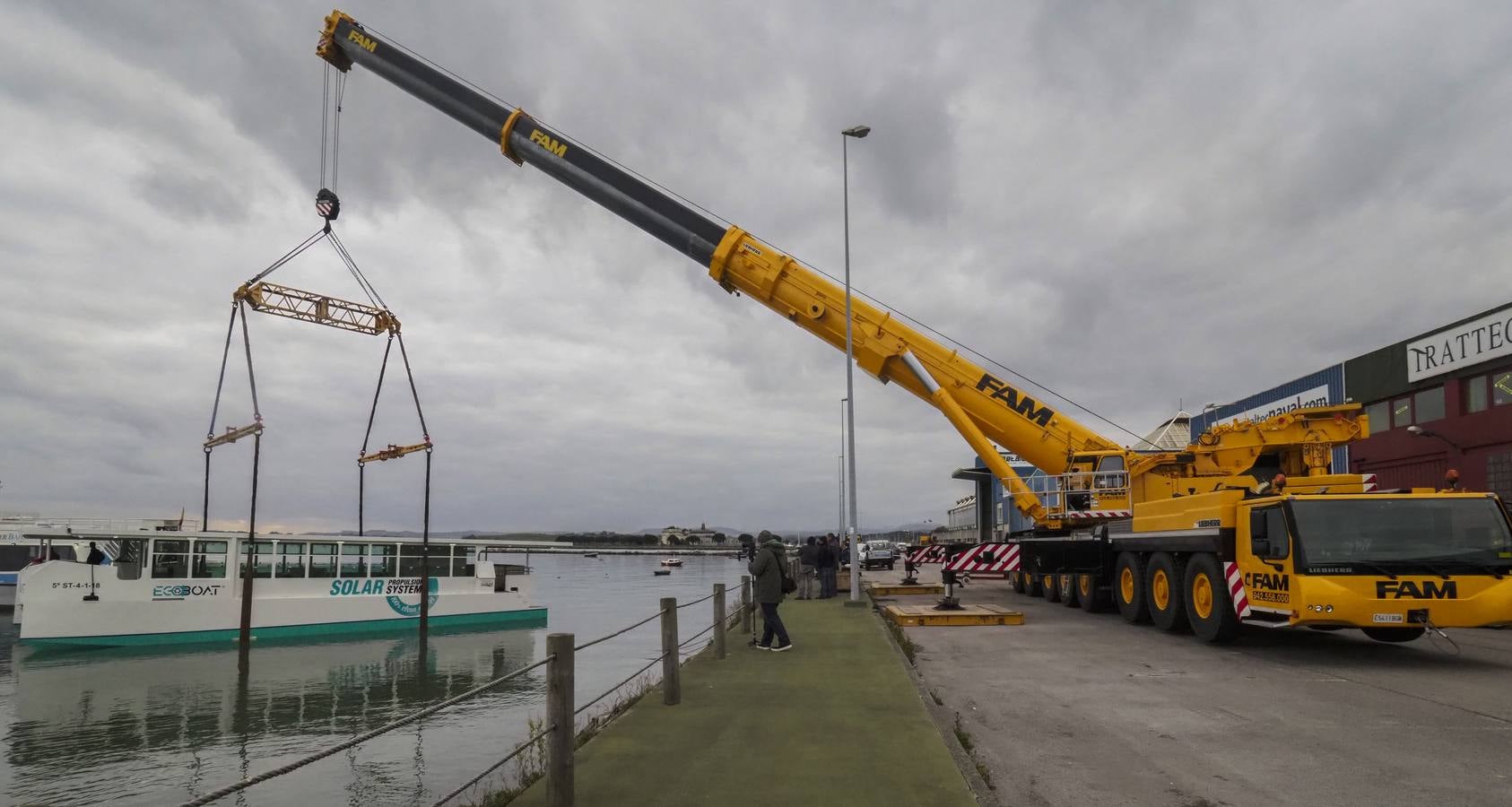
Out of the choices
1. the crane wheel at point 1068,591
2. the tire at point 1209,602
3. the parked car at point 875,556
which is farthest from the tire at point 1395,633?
the parked car at point 875,556

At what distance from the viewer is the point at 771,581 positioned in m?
11.1

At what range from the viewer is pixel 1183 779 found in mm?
5754

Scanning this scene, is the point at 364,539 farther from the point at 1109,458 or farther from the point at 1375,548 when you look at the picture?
the point at 1375,548

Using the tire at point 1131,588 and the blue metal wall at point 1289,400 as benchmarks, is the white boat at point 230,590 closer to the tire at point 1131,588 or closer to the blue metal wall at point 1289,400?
the tire at point 1131,588

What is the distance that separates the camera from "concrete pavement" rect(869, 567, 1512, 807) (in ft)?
18.3

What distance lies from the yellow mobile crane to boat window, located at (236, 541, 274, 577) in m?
14.4

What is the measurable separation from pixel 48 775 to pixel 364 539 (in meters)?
18.4

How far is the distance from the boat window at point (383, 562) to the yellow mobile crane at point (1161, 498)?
15621 millimetres

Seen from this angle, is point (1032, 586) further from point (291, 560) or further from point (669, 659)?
point (291, 560)

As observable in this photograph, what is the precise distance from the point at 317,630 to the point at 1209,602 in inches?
1002

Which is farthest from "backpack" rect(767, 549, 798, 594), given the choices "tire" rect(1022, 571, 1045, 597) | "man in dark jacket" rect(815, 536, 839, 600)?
"tire" rect(1022, 571, 1045, 597)

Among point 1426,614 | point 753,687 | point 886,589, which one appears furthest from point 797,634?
point 886,589

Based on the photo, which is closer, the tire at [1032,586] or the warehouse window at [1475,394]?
the warehouse window at [1475,394]

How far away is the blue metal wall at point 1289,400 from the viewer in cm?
2524
